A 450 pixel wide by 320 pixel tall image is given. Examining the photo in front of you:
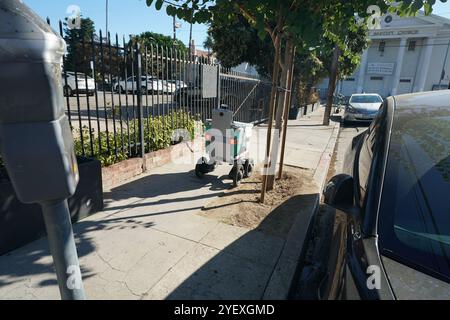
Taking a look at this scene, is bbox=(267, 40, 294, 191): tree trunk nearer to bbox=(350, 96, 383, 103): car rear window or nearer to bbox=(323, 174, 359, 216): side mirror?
bbox=(323, 174, 359, 216): side mirror

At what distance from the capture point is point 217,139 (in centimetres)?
462

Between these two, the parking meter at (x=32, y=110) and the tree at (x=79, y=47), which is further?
the tree at (x=79, y=47)

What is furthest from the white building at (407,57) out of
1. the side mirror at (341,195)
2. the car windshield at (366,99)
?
the side mirror at (341,195)

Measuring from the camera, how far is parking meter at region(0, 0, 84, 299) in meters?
0.99

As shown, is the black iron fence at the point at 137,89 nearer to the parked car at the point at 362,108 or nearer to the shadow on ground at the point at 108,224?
the shadow on ground at the point at 108,224

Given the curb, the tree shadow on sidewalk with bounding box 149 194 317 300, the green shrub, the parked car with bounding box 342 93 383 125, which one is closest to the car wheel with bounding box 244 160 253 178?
the curb

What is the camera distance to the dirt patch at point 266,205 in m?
3.50

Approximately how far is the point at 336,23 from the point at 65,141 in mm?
3191

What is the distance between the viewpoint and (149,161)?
5.18 m

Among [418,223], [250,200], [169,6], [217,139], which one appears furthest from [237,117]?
[418,223]

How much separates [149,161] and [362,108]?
36.4 ft

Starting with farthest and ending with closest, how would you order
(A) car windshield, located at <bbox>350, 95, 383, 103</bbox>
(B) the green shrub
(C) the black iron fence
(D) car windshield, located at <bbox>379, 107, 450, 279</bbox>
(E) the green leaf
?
(A) car windshield, located at <bbox>350, 95, 383, 103</bbox>, (B) the green shrub, (C) the black iron fence, (E) the green leaf, (D) car windshield, located at <bbox>379, 107, 450, 279</bbox>

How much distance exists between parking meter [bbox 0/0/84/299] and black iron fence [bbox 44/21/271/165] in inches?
75.2

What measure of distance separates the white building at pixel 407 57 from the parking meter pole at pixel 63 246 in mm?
36783
